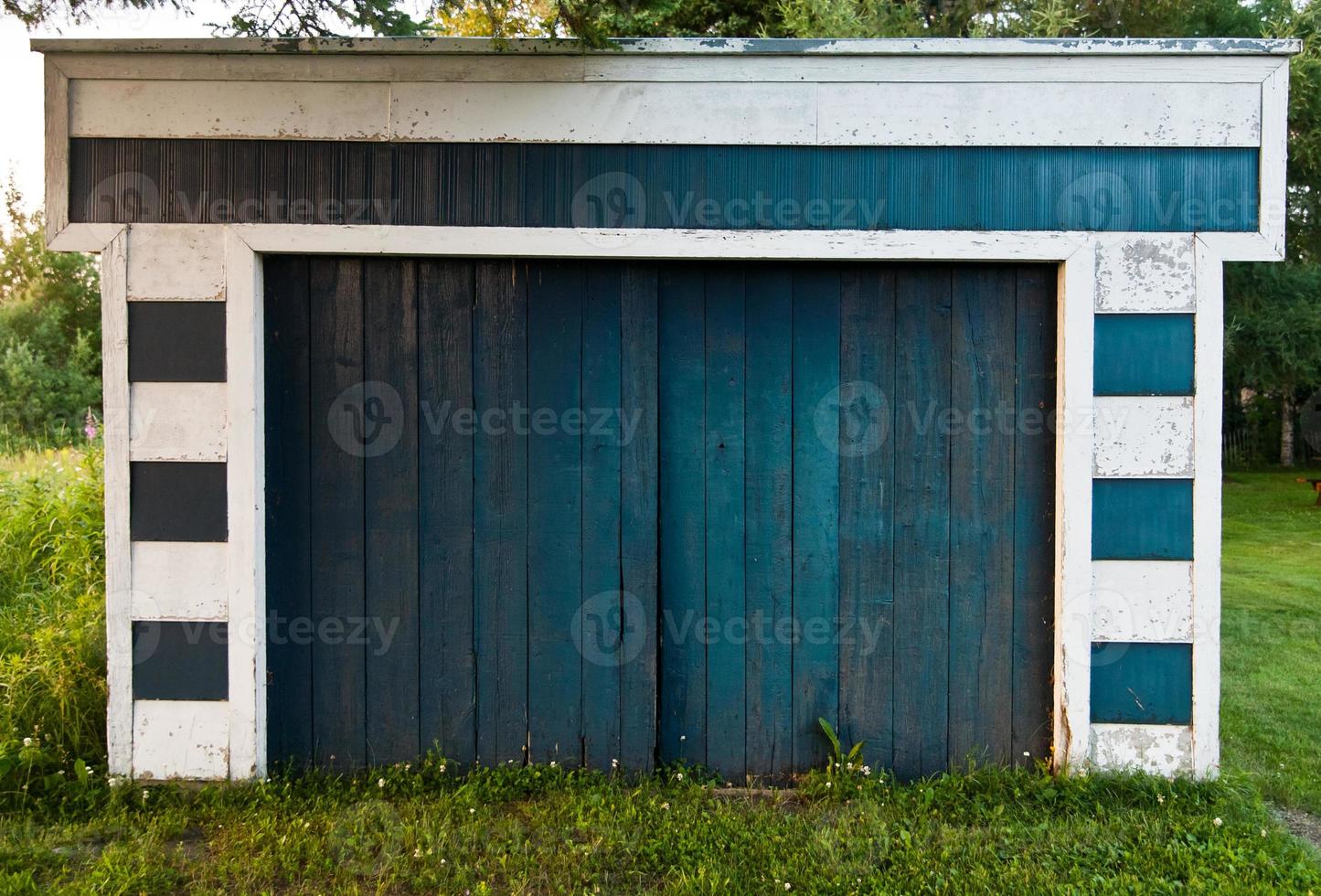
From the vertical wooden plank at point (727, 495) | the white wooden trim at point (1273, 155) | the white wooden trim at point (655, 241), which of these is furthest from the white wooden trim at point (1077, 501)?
the vertical wooden plank at point (727, 495)

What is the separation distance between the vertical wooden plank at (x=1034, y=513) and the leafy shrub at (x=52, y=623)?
3753 mm

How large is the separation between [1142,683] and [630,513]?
83.4 inches

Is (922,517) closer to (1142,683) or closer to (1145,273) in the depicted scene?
(1142,683)

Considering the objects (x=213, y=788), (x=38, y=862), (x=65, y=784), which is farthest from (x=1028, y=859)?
(x=65, y=784)

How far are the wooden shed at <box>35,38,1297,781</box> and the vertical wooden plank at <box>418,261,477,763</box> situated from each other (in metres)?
0.02

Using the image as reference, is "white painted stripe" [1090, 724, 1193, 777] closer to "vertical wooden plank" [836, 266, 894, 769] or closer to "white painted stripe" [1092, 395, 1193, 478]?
"vertical wooden plank" [836, 266, 894, 769]

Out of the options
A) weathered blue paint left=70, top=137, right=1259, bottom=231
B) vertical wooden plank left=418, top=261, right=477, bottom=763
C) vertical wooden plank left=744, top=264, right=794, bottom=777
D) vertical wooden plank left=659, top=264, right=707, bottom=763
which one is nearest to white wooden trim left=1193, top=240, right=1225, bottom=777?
weathered blue paint left=70, top=137, right=1259, bottom=231

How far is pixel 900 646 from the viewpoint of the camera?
332 centimetres

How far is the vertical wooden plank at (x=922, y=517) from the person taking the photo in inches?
130

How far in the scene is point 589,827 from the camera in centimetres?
290

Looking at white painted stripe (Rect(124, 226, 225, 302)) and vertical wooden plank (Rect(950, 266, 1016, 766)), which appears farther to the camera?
vertical wooden plank (Rect(950, 266, 1016, 766))

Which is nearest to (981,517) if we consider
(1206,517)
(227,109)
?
(1206,517)

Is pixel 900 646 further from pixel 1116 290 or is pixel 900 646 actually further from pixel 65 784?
pixel 65 784

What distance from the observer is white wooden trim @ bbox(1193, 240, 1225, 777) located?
3.13 meters
